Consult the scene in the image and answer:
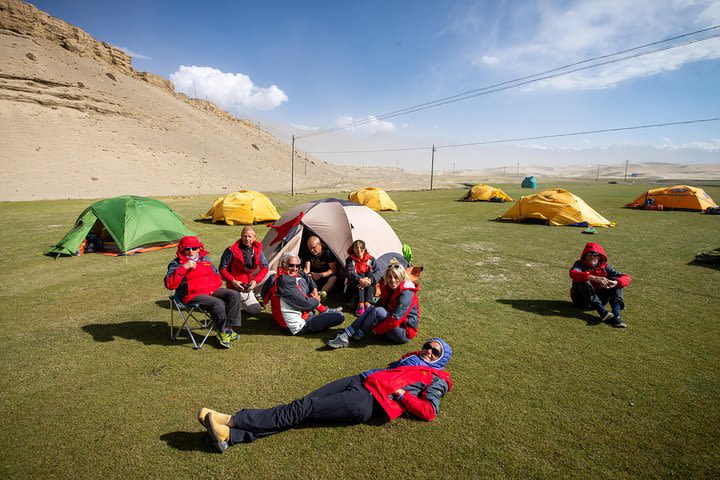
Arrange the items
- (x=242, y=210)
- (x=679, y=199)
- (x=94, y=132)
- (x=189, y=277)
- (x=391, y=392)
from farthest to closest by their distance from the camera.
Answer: (x=94, y=132) → (x=679, y=199) → (x=242, y=210) → (x=189, y=277) → (x=391, y=392)

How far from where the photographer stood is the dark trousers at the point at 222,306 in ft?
17.1

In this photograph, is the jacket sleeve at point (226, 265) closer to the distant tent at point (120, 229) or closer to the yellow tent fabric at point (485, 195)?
the distant tent at point (120, 229)

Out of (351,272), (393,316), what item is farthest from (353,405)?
(351,272)

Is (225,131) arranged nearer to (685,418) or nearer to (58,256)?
(58,256)

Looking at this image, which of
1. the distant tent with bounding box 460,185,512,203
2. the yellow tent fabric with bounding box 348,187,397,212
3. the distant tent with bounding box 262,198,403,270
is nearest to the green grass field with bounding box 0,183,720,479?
the distant tent with bounding box 262,198,403,270

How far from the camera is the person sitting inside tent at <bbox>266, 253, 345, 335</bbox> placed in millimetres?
5754

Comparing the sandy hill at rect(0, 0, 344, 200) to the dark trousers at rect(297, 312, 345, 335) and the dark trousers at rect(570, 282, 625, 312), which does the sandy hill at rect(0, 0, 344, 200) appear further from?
the dark trousers at rect(570, 282, 625, 312)

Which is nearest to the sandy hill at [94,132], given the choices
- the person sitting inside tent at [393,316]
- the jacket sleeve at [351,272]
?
the jacket sleeve at [351,272]

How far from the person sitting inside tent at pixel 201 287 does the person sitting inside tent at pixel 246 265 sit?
0.70 metres

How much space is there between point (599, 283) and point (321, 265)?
5111 mm

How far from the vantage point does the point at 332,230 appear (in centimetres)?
805

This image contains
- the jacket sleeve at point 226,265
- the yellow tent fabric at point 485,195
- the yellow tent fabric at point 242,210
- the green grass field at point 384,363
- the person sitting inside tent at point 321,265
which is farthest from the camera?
the yellow tent fabric at point 485,195

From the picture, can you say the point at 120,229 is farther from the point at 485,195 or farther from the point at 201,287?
the point at 485,195

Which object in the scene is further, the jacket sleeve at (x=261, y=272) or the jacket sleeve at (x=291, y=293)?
the jacket sleeve at (x=261, y=272)
